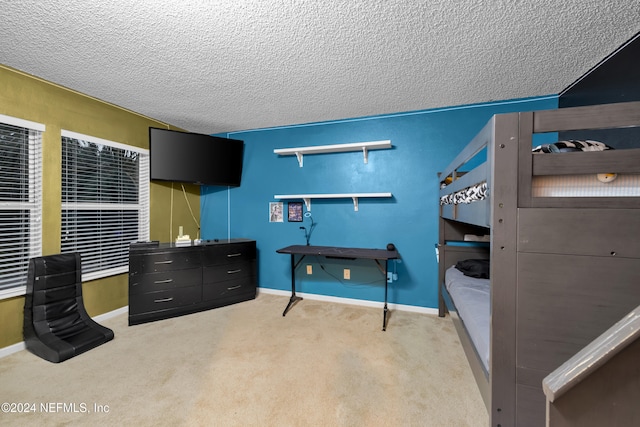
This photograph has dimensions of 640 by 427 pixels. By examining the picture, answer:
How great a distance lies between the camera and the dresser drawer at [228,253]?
296 centimetres

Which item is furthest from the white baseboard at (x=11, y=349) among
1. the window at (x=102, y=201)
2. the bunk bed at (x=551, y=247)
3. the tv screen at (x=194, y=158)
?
the bunk bed at (x=551, y=247)

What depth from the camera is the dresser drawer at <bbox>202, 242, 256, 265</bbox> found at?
116 inches

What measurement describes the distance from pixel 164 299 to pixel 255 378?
5.21 ft

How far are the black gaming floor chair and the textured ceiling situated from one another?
167 cm

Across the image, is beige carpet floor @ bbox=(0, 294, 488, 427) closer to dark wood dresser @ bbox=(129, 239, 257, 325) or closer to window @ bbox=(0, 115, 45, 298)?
dark wood dresser @ bbox=(129, 239, 257, 325)

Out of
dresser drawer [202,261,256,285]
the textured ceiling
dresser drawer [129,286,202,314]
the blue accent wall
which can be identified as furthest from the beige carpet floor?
the textured ceiling

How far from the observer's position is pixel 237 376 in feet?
5.82

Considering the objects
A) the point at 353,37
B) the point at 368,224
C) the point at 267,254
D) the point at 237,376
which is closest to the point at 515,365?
the point at 237,376

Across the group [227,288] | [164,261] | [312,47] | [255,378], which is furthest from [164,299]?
[312,47]

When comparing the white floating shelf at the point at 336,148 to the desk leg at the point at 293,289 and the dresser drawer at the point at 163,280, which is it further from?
the dresser drawer at the point at 163,280

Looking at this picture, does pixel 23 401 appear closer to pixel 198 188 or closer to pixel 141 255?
pixel 141 255

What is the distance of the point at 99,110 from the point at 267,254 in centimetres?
249

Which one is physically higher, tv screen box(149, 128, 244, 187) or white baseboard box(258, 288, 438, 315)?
tv screen box(149, 128, 244, 187)

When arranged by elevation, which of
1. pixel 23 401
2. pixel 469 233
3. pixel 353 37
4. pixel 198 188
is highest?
pixel 353 37
